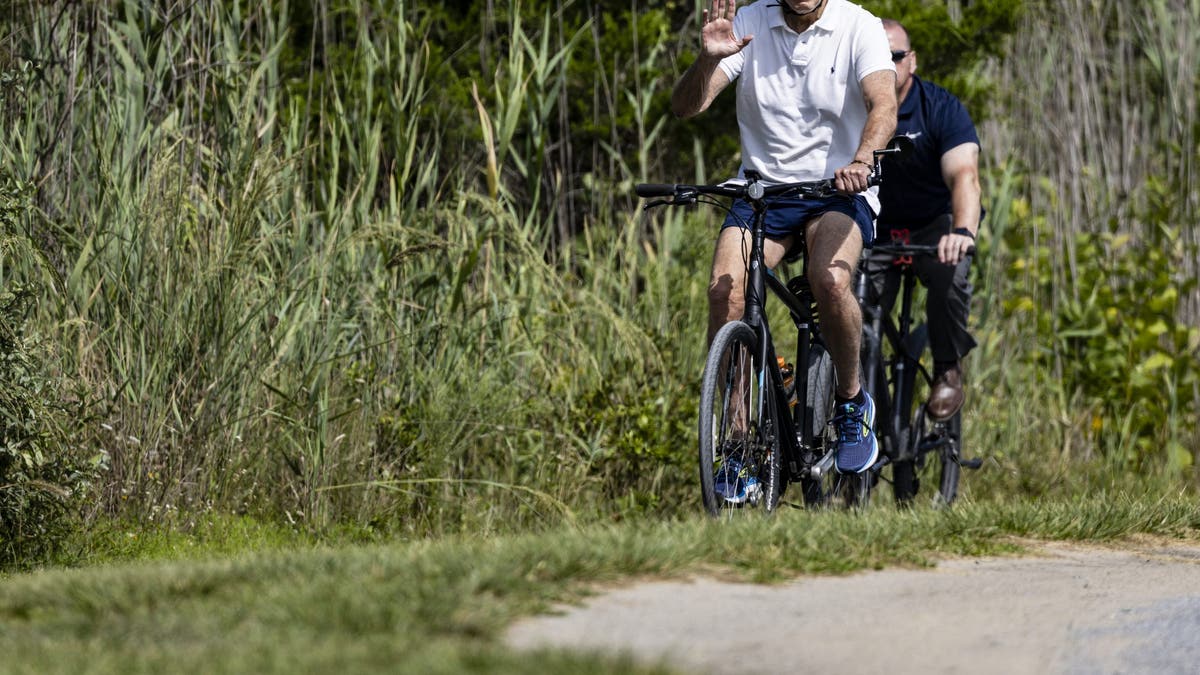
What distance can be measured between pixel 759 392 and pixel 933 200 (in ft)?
6.51

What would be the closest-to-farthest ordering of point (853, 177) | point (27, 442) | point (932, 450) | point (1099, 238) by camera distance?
point (27, 442) → point (853, 177) → point (932, 450) → point (1099, 238)

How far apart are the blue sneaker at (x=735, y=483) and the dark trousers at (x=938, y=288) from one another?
5.66 ft

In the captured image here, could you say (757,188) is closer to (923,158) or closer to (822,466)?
(822,466)

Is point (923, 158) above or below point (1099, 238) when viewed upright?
above

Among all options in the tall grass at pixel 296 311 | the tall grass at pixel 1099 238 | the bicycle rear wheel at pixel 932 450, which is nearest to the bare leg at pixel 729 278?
the tall grass at pixel 296 311

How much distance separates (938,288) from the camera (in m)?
6.99

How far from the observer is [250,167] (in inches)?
244

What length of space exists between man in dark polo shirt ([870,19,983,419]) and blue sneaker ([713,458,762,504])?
176 cm

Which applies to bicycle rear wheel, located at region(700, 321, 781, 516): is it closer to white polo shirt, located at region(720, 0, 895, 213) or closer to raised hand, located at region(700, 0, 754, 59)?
white polo shirt, located at region(720, 0, 895, 213)

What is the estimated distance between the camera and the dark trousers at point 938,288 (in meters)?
6.94

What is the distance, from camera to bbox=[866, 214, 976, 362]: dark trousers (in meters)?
6.94

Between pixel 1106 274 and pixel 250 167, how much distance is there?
5232 millimetres

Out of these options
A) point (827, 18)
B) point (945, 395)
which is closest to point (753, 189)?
point (827, 18)

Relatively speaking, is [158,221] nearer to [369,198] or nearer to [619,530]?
[369,198]
